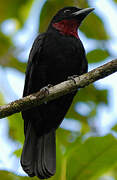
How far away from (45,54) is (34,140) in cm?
94

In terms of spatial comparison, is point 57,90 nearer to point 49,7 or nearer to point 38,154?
point 49,7

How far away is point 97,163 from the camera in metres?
2.71

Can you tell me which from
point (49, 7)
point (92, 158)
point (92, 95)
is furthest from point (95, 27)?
point (92, 158)

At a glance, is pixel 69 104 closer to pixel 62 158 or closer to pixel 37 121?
pixel 37 121

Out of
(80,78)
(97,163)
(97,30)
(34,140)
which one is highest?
(97,30)

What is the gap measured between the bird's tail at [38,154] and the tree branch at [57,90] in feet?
2.34

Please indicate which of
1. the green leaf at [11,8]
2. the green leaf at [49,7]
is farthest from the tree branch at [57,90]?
the green leaf at [11,8]

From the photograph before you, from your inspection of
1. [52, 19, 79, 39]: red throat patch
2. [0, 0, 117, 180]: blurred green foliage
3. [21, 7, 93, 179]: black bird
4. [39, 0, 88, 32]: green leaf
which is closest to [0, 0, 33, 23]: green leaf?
[0, 0, 117, 180]: blurred green foliage

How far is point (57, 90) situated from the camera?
306cm

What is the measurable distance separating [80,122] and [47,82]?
0.56 meters

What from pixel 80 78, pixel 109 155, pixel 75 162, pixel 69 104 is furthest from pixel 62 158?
pixel 69 104

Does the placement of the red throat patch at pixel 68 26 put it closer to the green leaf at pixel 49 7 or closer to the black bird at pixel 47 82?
the black bird at pixel 47 82

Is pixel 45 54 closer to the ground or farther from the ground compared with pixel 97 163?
farther from the ground

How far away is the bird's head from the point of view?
426cm
